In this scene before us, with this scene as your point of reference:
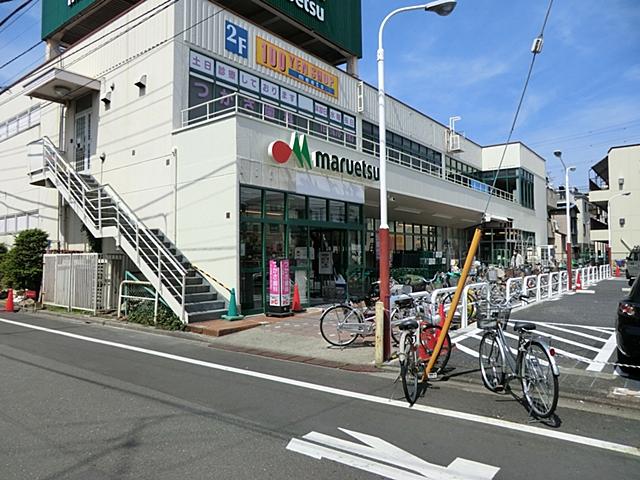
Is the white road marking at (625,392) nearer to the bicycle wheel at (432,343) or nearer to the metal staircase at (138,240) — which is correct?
the bicycle wheel at (432,343)

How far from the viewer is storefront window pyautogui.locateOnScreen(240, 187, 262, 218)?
1310 centimetres

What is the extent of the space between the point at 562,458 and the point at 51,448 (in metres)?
4.65

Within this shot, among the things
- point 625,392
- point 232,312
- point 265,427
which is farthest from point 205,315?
point 625,392

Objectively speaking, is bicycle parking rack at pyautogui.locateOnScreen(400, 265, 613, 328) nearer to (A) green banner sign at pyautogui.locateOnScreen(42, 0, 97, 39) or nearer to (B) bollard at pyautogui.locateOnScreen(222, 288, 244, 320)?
(B) bollard at pyautogui.locateOnScreen(222, 288, 244, 320)

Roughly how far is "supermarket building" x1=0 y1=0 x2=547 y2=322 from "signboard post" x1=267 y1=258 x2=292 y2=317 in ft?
1.94

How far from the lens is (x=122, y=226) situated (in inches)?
556

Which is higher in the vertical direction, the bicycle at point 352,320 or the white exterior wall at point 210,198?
the white exterior wall at point 210,198

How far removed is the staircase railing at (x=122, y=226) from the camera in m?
12.1

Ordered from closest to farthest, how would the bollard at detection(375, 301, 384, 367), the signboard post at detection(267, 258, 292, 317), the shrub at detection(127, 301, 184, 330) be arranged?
the bollard at detection(375, 301, 384, 367) → the shrub at detection(127, 301, 184, 330) → the signboard post at detection(267, 258, 292, 317)

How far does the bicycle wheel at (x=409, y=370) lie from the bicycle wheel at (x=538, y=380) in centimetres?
126

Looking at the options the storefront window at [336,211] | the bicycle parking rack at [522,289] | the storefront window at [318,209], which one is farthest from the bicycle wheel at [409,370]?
the storefront window at [336,211]

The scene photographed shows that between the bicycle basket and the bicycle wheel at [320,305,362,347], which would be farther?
the bicycle wheel at [320,305,362,347]

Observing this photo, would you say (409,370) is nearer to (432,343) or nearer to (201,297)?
(432,343)

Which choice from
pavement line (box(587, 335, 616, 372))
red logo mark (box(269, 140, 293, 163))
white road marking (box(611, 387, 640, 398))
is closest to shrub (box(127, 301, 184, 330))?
red logo mark (box(269, 140, 293, 163))
